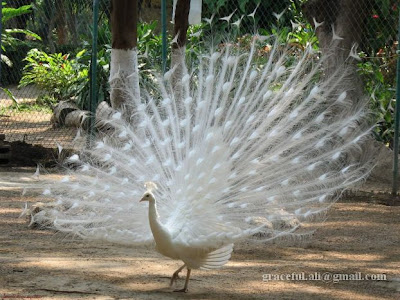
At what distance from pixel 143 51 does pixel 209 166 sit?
34.1 ft

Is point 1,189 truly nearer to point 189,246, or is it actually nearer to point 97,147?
point 97,147

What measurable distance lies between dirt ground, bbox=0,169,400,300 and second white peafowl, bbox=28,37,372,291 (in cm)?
27

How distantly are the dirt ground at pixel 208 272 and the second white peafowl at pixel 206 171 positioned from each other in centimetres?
27

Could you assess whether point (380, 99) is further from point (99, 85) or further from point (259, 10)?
point (259, 10)

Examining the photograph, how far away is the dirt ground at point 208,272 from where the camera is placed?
17.5 ft

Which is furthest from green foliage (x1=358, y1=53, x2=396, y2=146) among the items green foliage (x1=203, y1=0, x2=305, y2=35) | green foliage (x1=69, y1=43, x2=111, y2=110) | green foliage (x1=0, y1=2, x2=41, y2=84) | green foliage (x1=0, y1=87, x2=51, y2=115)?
green foliage (x1=0, y1=2, x2=41, y2=84)

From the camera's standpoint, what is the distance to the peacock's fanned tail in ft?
18.6

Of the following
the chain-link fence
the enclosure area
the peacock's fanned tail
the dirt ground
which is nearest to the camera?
the dirt ground

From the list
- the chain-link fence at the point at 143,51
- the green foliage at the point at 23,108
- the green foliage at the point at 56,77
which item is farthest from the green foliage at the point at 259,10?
the green foliage at the point at 23,108

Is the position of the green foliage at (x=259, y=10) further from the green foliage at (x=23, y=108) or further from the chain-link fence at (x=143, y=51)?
the green foliage at (x=23, y=108)

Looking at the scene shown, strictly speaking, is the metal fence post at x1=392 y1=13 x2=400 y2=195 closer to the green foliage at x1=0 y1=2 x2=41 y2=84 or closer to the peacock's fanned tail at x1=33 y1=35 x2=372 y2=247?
the peacock's fanned tail at x1=33 y1=35 x2=372 y2=247

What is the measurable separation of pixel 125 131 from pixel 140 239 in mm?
1196

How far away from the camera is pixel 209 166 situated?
581 centimetres

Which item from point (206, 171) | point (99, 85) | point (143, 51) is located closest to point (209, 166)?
point (206, 171)
